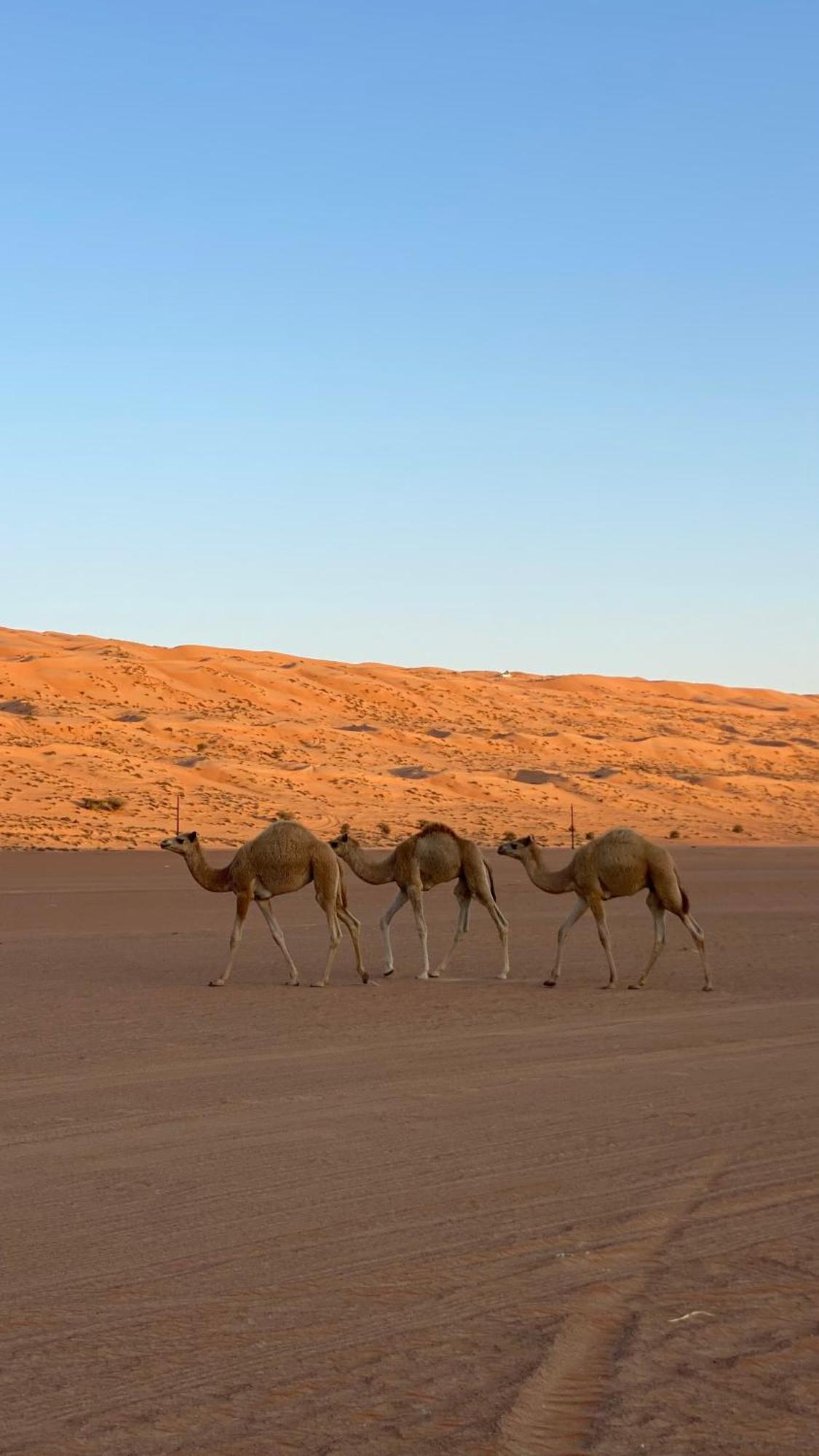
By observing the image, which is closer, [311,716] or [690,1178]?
[690,1178]

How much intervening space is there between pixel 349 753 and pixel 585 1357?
57996 millimetres

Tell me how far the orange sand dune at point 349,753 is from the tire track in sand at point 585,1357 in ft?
105

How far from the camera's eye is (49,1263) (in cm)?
653

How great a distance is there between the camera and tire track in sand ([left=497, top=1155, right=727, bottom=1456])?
4766 mm

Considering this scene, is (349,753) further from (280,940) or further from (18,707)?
(280,940)

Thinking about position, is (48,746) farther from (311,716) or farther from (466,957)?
(466,957)

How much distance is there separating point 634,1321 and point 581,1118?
3693 millimetres

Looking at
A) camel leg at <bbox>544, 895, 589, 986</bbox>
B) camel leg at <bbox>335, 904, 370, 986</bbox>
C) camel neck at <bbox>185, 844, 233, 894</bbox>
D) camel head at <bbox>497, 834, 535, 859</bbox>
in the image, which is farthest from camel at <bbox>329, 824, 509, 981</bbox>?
camel neck at <bbox>185, 844, 233, 894</bbox>

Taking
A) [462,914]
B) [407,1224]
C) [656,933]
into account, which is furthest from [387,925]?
[407,1224]

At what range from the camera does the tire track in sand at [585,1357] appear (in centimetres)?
477

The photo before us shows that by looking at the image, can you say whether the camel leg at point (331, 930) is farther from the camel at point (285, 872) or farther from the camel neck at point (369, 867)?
the camel neck at point (369, 867)

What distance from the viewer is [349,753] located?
63.3 meters

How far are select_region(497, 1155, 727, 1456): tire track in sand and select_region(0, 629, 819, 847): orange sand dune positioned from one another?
3192 cm

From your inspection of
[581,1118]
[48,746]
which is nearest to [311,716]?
[48,746]
